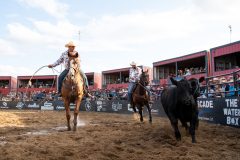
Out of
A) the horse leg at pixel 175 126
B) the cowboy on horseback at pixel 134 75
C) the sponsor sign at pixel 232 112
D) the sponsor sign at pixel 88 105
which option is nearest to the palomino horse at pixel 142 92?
the cowboy on horseback at pixel 134 75

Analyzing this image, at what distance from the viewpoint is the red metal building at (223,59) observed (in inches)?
879

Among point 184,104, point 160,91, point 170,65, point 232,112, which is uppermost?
point 170,65

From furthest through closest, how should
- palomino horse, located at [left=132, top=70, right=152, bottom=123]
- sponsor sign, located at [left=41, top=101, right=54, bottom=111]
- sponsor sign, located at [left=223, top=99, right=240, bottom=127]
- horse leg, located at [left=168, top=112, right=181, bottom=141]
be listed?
sponsor sign, located at [left=41, top=101, right=54, bottom=111] → palomino horse, located at [left=132, top=70, right=152, bottom=123] → sponsor sign, located at [left=223, top=99, right=240, bottom=127] → horse leg, located at [left=168, top=112, right=181, bottom=141]

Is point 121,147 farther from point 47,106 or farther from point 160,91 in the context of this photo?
point 47,106

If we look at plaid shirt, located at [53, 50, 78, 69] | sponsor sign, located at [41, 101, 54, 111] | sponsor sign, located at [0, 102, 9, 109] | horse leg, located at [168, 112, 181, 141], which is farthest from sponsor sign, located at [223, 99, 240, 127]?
sponsor sign, located at [0, 102, 9, 109]

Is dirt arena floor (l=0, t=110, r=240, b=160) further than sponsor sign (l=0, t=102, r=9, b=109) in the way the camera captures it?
No

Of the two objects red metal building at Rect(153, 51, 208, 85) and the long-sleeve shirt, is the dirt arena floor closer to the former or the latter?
the long-sleeve shirt

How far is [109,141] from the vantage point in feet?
21.3

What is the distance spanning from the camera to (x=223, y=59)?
23.9 metres

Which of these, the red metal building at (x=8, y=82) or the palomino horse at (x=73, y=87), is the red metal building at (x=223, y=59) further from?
the red metal building at (x=8, y=82)

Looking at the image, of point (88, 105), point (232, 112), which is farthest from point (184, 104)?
point (88, 105)

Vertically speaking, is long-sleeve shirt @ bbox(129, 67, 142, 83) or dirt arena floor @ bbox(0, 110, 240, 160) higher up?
long-sleeve shirt @ bbox(129, 67, 142, 83)

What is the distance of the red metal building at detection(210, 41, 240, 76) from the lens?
22.3 metres

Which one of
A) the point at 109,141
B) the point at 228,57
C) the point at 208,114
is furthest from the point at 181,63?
the point at 109,141
